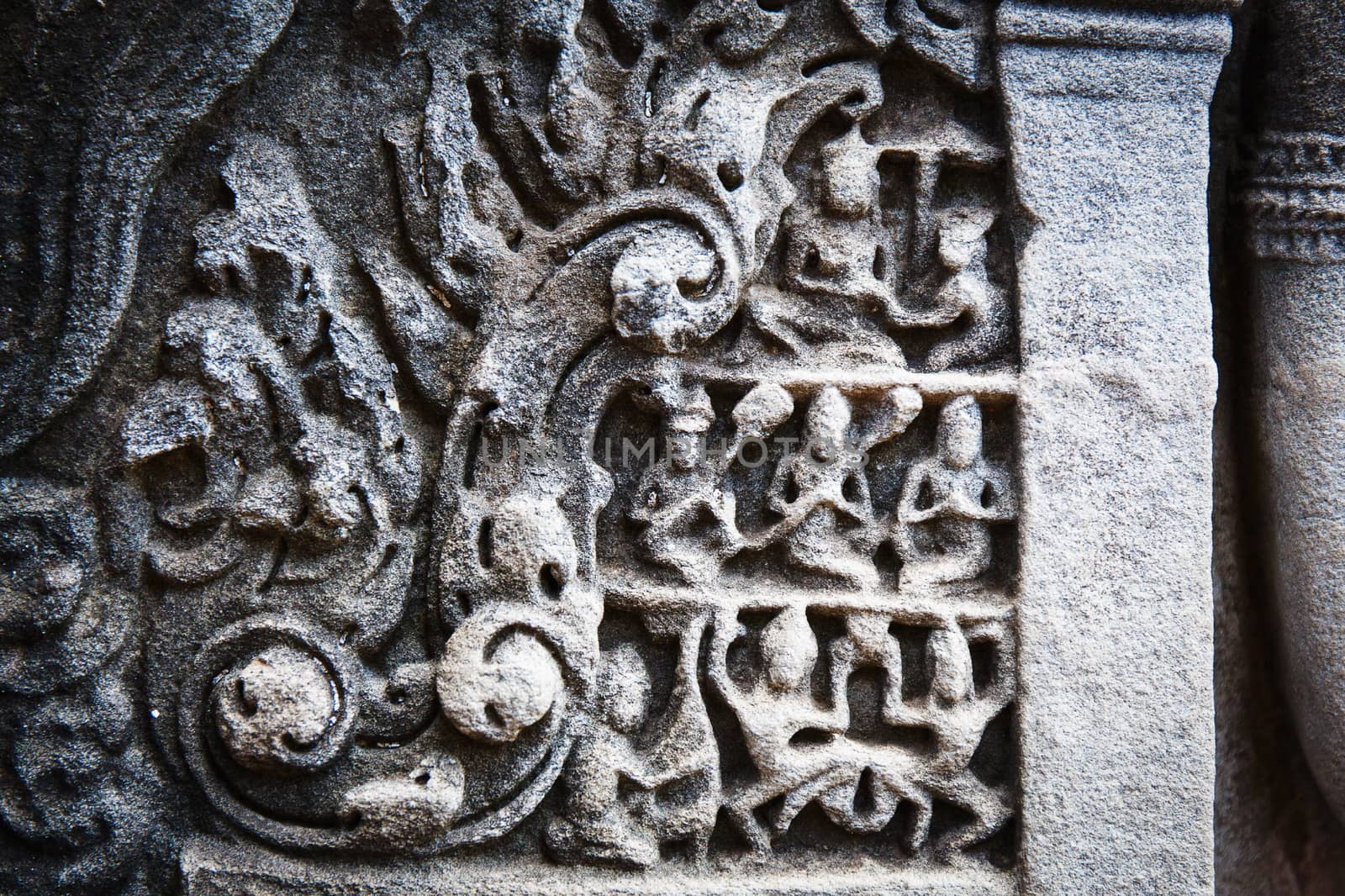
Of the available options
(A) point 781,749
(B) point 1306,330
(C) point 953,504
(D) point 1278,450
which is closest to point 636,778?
(A) point 781,749

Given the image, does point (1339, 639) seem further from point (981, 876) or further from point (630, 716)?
point (630, 716)

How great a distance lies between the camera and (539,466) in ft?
5.48

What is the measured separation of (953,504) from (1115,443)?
317 millimetres

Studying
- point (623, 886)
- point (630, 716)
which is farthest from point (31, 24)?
point (623, 886)

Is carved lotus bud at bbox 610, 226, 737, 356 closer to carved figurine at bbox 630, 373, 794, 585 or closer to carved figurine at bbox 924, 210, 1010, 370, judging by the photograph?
carved figurine at bbox 630, 373, 794, 585

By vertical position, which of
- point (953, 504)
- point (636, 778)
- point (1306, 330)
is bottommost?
point (636, 778)

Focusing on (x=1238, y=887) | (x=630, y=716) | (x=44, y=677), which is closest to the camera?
(x=44, y=677)

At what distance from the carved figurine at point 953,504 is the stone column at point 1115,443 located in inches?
2.6

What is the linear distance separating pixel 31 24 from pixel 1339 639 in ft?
8.53

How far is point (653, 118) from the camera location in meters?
1.71

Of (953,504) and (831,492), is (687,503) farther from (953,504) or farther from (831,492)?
(953,504)

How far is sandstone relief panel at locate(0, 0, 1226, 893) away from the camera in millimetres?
1591

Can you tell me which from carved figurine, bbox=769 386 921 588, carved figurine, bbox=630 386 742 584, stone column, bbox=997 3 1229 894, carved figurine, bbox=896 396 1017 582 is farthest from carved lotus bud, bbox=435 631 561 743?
stone column, bbox=997 3 1229 894

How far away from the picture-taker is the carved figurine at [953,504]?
1.72 metres
